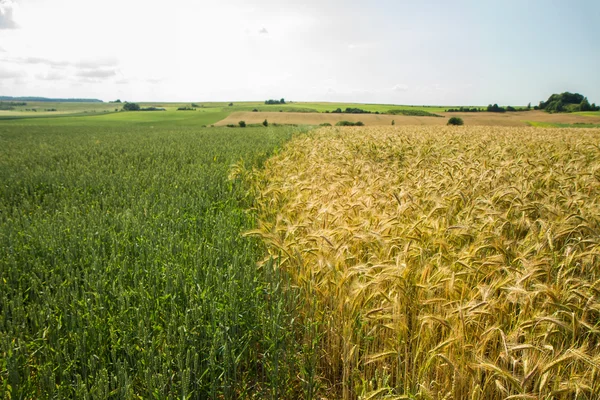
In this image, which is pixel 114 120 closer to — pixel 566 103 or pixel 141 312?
pixel 141 312

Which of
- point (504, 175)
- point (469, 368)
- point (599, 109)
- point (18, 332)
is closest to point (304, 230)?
point (469, 368)

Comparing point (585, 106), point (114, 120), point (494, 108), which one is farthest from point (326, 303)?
point (494, 108)

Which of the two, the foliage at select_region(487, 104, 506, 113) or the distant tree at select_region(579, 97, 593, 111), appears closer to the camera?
the distant tree at select_region(579, 97, 593, 111)

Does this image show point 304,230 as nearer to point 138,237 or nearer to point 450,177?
point 138,237

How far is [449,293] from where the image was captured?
2160mm

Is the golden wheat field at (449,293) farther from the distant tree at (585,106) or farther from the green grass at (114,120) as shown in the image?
the distant tree at (585,106)

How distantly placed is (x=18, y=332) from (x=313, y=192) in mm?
3330

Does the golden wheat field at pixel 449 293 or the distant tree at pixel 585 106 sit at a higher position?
the distant tree at pixel 585 106

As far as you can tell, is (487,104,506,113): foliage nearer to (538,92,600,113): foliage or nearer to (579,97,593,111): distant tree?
(538,92,600,113): foliage

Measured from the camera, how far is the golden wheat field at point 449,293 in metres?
1.70

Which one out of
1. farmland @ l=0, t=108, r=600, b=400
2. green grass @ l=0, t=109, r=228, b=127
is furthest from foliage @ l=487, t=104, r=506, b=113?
farmland @ l=0, t=108, r=600, b=400

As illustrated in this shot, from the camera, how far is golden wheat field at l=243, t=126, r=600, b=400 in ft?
5.57

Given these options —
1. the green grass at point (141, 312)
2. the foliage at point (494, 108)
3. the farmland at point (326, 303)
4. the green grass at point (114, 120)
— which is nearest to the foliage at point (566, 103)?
the foliage at point (494, 108)

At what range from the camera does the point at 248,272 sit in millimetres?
2730
